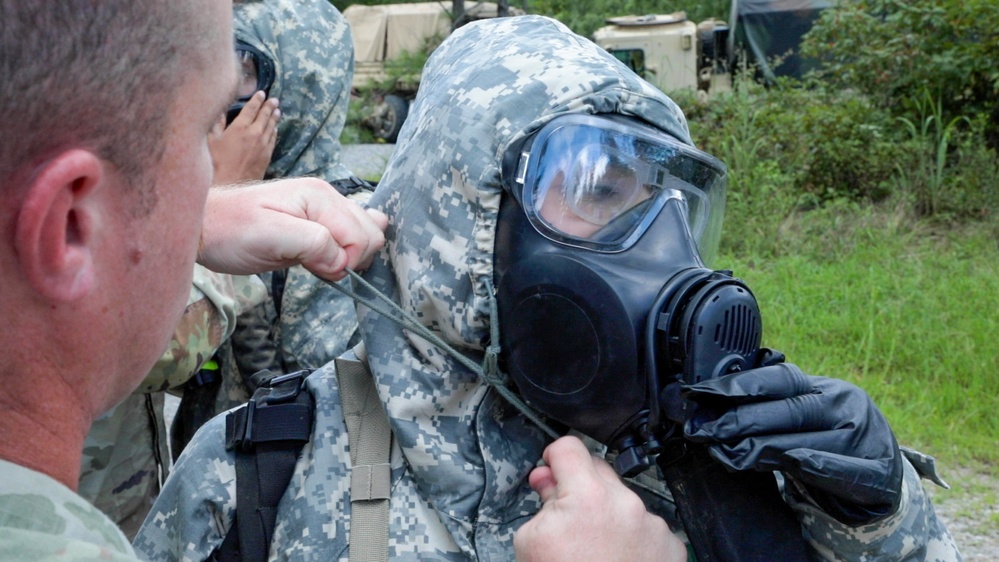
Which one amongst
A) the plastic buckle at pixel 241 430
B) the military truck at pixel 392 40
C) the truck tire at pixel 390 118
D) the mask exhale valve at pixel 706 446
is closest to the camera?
the mask exhale valve at pixel 706 446

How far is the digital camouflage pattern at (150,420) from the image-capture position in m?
2.55

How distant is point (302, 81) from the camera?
3646 mm

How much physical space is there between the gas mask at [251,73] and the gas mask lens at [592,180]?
6.30ft

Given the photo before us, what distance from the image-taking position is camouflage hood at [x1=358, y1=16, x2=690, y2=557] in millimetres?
1858

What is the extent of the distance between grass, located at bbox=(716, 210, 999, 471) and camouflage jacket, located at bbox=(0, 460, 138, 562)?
4397mm

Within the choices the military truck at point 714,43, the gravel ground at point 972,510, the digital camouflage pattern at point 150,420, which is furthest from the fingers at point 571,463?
the military truck at point 714,43

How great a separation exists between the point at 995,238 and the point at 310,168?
6020 millimetres

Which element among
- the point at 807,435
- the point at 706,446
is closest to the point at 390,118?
the point at 706,446

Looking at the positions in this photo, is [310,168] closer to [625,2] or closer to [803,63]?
[803,63]

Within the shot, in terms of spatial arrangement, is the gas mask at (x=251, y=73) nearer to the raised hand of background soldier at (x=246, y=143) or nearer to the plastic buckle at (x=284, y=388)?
the raised hand of background soldier at (x=246, y=143)

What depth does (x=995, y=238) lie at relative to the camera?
7.84m

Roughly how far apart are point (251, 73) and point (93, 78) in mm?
2635

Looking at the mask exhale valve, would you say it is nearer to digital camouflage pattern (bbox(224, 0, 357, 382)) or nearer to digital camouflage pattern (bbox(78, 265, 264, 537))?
digital camouflage pattern (bbox(78, 265, 264, 537))

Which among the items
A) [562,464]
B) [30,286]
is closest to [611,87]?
[562,464]
